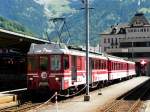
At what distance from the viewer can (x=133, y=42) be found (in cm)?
12888

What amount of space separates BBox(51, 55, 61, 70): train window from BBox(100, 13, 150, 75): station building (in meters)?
84.5

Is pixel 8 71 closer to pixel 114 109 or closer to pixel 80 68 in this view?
pixel 80 68

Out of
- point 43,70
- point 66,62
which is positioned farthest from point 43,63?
point 66,62

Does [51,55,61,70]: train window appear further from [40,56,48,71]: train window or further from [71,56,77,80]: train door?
[71,56,77,80]: train door

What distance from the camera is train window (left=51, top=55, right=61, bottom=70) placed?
27.2 m

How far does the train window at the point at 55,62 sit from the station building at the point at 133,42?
84.5 metres

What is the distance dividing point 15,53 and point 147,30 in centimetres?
10277

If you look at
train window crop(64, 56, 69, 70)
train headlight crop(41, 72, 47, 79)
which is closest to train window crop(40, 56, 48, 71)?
train headlight crop(41, 72, 47, 79)

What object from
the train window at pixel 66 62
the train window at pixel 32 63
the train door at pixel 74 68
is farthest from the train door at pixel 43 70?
the train door at pixel 74 68

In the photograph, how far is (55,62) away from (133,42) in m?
103

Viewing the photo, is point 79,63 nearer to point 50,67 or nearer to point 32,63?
point 50,67

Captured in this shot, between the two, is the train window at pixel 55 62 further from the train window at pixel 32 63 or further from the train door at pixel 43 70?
the train window at pixel 32 63

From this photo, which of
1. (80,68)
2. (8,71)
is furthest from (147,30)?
(80,68)

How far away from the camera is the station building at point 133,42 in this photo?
122125mm
